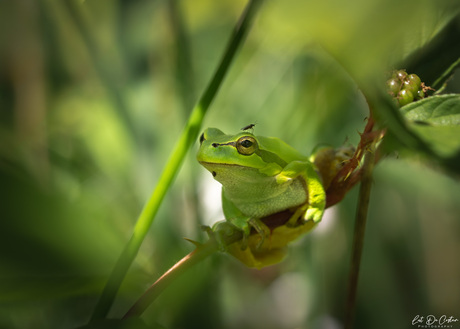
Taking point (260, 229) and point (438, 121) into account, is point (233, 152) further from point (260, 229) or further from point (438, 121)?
point (438, 121)

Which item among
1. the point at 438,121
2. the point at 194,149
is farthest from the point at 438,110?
the point at 194,149

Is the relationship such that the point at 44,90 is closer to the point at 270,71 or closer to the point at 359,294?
the point at 270,71

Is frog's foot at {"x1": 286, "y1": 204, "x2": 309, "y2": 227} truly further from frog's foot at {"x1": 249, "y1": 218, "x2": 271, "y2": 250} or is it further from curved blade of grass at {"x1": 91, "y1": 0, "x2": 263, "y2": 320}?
curved blade of grass at {"x1": 91, "y1": 0, "x2": 263, "y2": 320}

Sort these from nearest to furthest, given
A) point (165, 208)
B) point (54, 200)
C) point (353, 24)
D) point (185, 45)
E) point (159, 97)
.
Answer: point (353, 24) → point (54, 200) → point (185, 45) → point (165, 208) → point (159, 97)

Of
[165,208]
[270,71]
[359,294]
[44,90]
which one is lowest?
[359,294]

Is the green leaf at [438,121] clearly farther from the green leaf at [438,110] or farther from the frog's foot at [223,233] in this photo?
the frog's foot at [223,233]

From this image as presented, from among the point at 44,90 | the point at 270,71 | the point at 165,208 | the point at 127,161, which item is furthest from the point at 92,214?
the point at 44,90

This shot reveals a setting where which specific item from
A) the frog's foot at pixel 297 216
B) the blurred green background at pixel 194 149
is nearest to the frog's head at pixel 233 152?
the frog's foot at pixel 297 216
